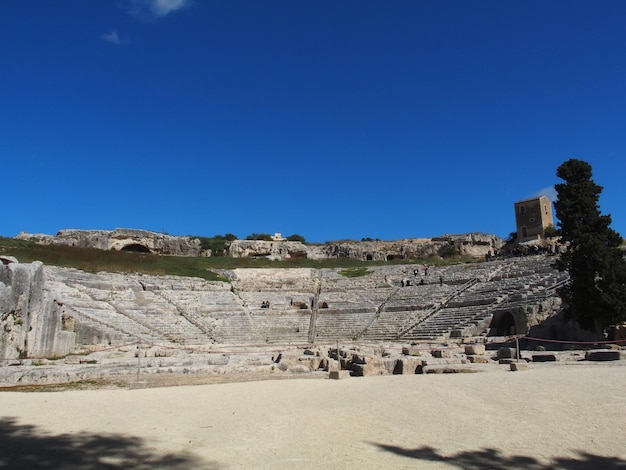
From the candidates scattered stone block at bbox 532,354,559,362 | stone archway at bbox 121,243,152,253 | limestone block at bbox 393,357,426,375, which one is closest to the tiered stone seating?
scattered stone block at bbox 532,354,559,362

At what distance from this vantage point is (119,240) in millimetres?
54062

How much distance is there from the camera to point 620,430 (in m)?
5.52

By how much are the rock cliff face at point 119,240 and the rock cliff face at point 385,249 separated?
7.11 meters

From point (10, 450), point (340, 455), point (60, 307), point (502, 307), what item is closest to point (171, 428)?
point (10, 450)

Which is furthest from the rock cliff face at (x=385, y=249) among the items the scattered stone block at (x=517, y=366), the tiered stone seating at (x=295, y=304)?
the scattered stone block at (x=517, y=366)

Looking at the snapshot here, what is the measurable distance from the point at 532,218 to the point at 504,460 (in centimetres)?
5627

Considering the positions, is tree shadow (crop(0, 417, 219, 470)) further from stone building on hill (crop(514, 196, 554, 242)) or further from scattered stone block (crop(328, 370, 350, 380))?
stone building on hill (crop(514, 196, 554, 242))

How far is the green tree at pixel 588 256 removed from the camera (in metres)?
19.4

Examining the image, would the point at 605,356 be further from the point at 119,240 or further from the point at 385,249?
the point at 119,240

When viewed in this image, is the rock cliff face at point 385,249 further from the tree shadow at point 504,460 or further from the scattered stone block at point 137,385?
the tree shadow at point 504,460

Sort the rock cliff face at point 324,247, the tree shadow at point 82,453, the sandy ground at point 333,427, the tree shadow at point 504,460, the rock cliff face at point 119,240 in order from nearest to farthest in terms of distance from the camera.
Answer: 1. the tree shadow at point 504,460
2. the tree shadow at point 82,453
3. the sandy ground at point 333,427
4. the rock cliff face at point 119,240
5. the rock cliff face at point 324,247

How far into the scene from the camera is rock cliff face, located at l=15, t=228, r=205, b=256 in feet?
173

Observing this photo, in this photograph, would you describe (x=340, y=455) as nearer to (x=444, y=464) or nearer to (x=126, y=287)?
(x=444, y=464)

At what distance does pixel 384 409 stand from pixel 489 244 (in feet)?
187
